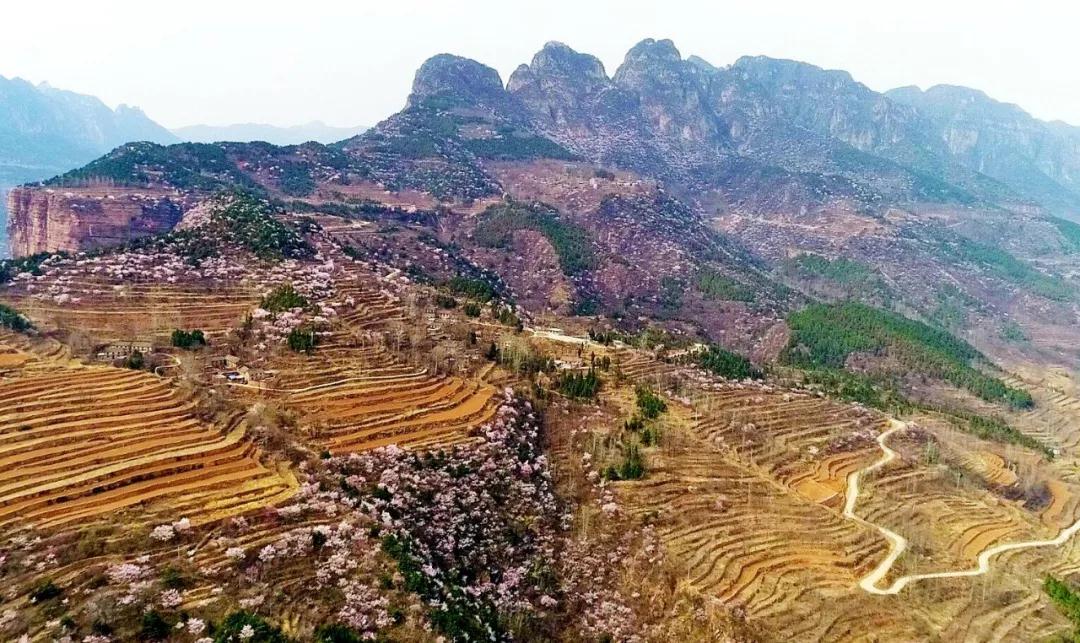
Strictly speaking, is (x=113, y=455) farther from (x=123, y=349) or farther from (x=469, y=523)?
(x=469, y=523)

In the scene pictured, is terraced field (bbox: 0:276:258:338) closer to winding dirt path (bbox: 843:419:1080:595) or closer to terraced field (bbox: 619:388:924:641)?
terraced field (bbox: 619:388:924:641)

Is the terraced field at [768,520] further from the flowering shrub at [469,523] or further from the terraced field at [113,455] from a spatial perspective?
the terraced field at [113,455]

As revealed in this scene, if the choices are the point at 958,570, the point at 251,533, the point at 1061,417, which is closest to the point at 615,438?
the point at 958,570

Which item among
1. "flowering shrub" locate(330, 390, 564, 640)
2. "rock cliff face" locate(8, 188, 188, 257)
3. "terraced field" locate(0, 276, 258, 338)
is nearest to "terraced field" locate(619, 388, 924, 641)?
"flowering shrub" locate(330, 390, 564, 640)

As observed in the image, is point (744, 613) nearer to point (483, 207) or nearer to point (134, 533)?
point (134, 533)

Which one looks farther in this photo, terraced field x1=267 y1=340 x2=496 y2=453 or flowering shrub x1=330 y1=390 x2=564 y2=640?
terraced field x1=267 y1=340 x2=496 y2=453

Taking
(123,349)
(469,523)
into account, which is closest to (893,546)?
(469,523)

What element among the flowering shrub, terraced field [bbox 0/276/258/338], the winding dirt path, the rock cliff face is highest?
the rock cliff face
